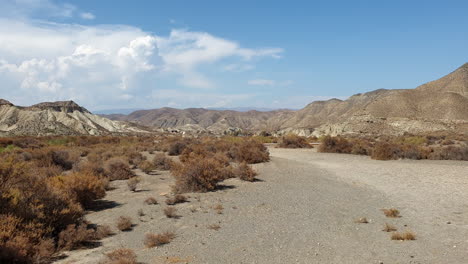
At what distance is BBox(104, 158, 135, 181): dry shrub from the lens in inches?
654

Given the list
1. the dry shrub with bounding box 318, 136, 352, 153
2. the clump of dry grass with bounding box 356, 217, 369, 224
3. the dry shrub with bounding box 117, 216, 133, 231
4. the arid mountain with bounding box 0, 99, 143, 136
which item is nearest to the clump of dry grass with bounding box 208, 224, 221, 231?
the dry shrub with bounding box 117, 216, 133, 231

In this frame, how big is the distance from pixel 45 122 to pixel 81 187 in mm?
67749

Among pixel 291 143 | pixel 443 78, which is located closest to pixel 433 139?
pixel 291 143

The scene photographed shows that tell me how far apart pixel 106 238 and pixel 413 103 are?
83.0 m

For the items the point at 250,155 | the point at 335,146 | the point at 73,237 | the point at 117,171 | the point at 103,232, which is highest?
the point at 335,146

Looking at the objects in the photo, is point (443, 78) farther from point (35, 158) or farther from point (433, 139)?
point (35, 158)

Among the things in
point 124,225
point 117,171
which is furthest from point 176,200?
point 117,171

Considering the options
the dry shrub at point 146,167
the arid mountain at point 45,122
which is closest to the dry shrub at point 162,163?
the dry shrub at point 146,167

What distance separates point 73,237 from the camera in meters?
7.47

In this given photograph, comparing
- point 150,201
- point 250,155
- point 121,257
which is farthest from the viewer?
point 250,155

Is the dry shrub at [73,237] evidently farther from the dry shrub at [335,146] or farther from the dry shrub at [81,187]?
the dry shrub at [335,146]

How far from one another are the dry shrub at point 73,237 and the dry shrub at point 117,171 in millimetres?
8926

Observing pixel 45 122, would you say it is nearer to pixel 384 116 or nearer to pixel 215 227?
pixel 215 227

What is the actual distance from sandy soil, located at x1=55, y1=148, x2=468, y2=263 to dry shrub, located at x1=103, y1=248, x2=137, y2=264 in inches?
9.5
